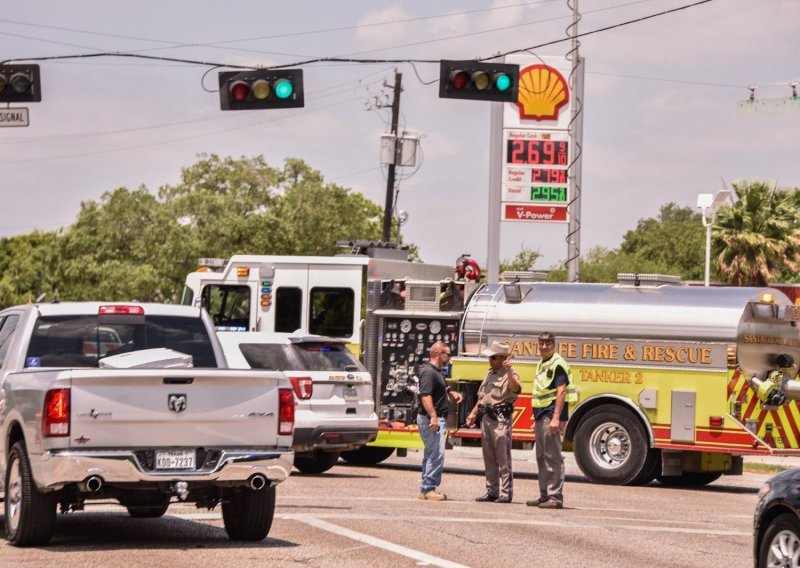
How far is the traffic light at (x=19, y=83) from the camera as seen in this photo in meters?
22.9

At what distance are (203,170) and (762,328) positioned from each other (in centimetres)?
5381

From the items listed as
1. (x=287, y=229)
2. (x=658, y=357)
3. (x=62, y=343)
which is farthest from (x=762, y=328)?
(x=287, y=229)

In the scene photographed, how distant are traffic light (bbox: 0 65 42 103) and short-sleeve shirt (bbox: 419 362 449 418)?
28.3 ft

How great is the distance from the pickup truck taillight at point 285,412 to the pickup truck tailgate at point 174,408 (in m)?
0.05

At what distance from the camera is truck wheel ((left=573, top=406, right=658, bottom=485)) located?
21.0 m

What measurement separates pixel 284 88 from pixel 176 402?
10.5 metres

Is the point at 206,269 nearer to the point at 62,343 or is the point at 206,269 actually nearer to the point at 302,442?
the point at 302,442

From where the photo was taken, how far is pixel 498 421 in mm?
18156

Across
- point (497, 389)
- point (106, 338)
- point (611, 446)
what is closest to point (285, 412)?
point (106, 338)

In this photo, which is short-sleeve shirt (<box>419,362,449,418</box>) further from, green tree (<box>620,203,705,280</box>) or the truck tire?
green tree (<box>620,203,705,280</box>)

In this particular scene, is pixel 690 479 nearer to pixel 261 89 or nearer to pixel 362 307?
pixel 362 307

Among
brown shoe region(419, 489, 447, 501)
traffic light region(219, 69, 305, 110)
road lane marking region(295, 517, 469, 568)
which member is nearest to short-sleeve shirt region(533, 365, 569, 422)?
brown shoe region(419, 489, 447, 501)

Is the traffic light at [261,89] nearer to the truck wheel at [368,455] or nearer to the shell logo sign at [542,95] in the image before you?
the truck wheel at [368,455]

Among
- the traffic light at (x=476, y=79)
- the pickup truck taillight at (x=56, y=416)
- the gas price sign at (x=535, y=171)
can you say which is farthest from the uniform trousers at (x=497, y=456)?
the gas price sign at (x=535, y=171)
